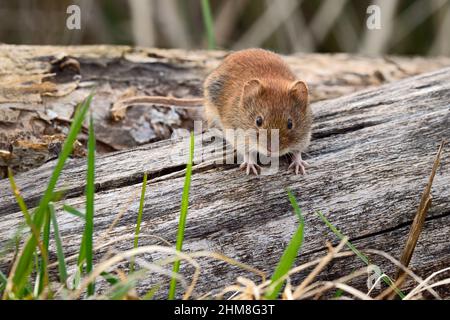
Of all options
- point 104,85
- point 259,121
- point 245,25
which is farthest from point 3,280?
point 245,25

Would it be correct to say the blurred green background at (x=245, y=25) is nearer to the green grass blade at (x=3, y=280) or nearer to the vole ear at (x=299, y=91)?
the vole ear at (x=299, y=91)

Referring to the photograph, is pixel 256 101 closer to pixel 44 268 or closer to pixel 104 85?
pixel 104 85

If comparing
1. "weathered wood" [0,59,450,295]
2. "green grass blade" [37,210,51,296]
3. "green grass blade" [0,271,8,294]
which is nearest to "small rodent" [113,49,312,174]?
"weathered wood" [0,59,450,295]

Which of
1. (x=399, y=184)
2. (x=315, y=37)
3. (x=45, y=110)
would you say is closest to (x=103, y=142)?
(x=45, y=110)

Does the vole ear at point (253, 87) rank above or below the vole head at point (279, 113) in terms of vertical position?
above

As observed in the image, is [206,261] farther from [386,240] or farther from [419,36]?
[419,36]

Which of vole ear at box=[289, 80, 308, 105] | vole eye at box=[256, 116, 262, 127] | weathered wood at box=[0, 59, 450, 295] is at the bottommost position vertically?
weathered wood at box=[0, 59, 450, 295]

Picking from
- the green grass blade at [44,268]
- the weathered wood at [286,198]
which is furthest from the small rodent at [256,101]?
the green grass blade at [44,268]

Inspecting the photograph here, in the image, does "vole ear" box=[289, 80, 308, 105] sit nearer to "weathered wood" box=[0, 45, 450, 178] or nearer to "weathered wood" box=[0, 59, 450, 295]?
"weathered wood" box=[0, 59, 450, 295]
